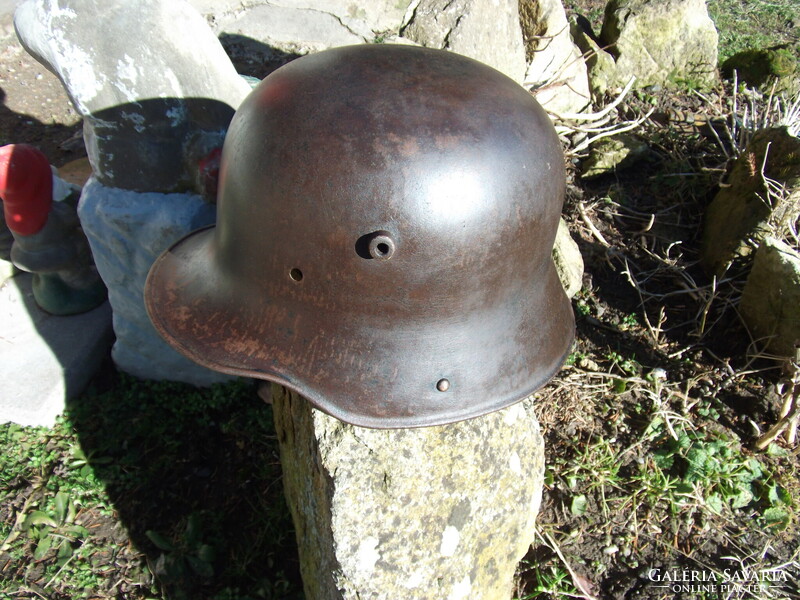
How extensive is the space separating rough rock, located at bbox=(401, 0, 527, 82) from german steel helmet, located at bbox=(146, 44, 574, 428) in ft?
8.15

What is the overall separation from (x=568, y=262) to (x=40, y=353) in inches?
105

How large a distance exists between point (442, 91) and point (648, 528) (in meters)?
2.03

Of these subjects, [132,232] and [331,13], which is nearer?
[132,232]

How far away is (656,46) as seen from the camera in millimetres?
4664

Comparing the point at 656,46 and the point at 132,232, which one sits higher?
the point at 132,232

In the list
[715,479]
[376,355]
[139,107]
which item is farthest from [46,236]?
[715,479]

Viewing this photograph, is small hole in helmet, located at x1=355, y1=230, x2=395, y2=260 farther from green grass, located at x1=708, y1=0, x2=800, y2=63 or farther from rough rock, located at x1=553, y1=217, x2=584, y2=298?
green grass, located at x1=708, y1=0, x2=800, y2=63

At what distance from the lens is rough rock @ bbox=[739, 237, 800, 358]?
291 cm

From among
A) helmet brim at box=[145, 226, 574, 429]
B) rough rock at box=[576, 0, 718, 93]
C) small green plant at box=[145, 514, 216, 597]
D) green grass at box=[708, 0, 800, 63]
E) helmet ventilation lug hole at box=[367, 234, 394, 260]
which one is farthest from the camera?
green grass at box=[708, 0, 800, 63]

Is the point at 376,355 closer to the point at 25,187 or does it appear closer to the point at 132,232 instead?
the point at 132,232

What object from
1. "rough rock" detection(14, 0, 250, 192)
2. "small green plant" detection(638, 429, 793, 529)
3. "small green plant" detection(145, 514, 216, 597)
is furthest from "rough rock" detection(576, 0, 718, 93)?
"small green plant" detection(145, 514, 216, 597)

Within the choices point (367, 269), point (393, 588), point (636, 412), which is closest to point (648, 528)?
point (636, 412)

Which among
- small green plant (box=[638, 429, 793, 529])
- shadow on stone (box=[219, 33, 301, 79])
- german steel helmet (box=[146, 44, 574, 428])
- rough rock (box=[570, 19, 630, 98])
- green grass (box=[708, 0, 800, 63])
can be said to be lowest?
small green plant (box=[638, 429, 793, 529])

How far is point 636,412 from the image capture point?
9.67 ft
